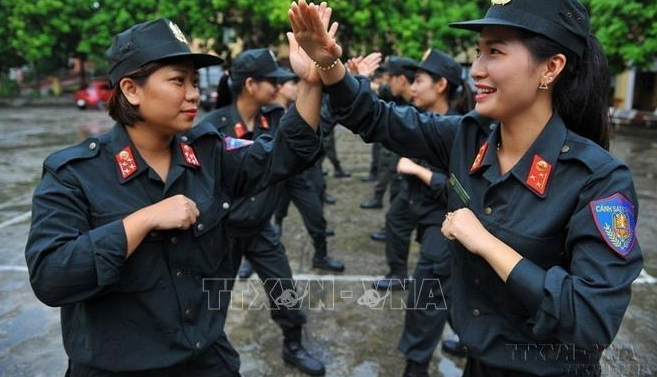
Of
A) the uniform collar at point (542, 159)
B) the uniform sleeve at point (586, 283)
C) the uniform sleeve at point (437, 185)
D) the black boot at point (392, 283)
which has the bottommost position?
the black boot at point (392, 283)

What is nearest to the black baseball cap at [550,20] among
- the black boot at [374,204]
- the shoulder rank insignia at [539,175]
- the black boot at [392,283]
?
the shoulder rank insignia at [539,175]

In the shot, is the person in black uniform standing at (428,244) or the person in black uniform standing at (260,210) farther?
the person in black uniform standing at (260,210)

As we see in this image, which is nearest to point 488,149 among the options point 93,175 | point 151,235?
point 151,235

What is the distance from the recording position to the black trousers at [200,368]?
171 cm

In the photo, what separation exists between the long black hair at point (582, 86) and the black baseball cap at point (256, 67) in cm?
236

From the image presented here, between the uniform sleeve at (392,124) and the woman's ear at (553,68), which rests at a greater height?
the woman's ear at (553,68)

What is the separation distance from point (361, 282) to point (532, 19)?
131 inches

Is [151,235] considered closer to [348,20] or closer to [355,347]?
[355,347]

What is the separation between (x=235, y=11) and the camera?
72.2 feet

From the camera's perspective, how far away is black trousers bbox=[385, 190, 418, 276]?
168 inches

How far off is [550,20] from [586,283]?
0.72 metres

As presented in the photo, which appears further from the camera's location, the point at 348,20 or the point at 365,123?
the point at 348,20

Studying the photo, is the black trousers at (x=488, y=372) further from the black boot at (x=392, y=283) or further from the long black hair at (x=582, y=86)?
the black boot at (x=392, y=283)

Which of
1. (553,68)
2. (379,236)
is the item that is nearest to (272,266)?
(553,68)
